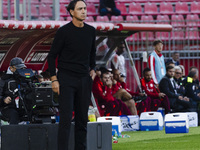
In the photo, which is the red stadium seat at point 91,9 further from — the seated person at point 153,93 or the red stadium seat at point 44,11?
the seated person at point 153,93

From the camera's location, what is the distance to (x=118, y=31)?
13.4 m

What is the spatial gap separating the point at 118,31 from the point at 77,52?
23.2 feet

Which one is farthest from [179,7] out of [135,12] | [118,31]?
[118,31]

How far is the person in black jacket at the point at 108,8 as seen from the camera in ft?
68.6

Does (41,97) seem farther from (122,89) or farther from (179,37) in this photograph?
(179,37)

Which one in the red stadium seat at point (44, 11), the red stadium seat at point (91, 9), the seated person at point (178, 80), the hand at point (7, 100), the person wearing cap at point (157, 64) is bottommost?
the hand at point (7, 100)

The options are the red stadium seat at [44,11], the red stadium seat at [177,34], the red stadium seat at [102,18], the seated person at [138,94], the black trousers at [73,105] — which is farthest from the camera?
the red stadium seat at [102,18]

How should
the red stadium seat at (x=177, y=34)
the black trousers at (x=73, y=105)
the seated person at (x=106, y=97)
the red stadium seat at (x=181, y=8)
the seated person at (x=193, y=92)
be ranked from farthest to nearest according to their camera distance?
1. the red stadium seat at (x=181, y=8)
2. the red stadium seat at (x=177, y=34)
3. the seated person at (x=193, y=92)
4. the seated person at (x=106, y=97)
5. the black trousers at (x=73, y=105)

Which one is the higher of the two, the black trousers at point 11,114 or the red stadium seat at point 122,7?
the red stadium seat at point 122,7

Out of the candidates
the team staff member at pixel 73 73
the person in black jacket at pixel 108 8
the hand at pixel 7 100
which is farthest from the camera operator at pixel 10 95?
the person in black jacket at pixel 108 8

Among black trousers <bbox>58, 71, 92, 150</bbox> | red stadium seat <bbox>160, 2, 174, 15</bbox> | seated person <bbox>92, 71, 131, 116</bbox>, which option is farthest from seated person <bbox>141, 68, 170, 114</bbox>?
red stadium seat <bbox>160, 2, 174, 15</bbox>

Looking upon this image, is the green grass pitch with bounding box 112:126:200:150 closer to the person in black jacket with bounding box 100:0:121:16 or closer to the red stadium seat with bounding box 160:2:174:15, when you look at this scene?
the person in black jacket with bounding box 100:0:121:16

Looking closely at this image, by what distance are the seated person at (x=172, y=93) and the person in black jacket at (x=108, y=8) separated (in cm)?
767

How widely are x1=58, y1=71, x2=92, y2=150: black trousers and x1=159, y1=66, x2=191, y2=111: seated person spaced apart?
7.07m
